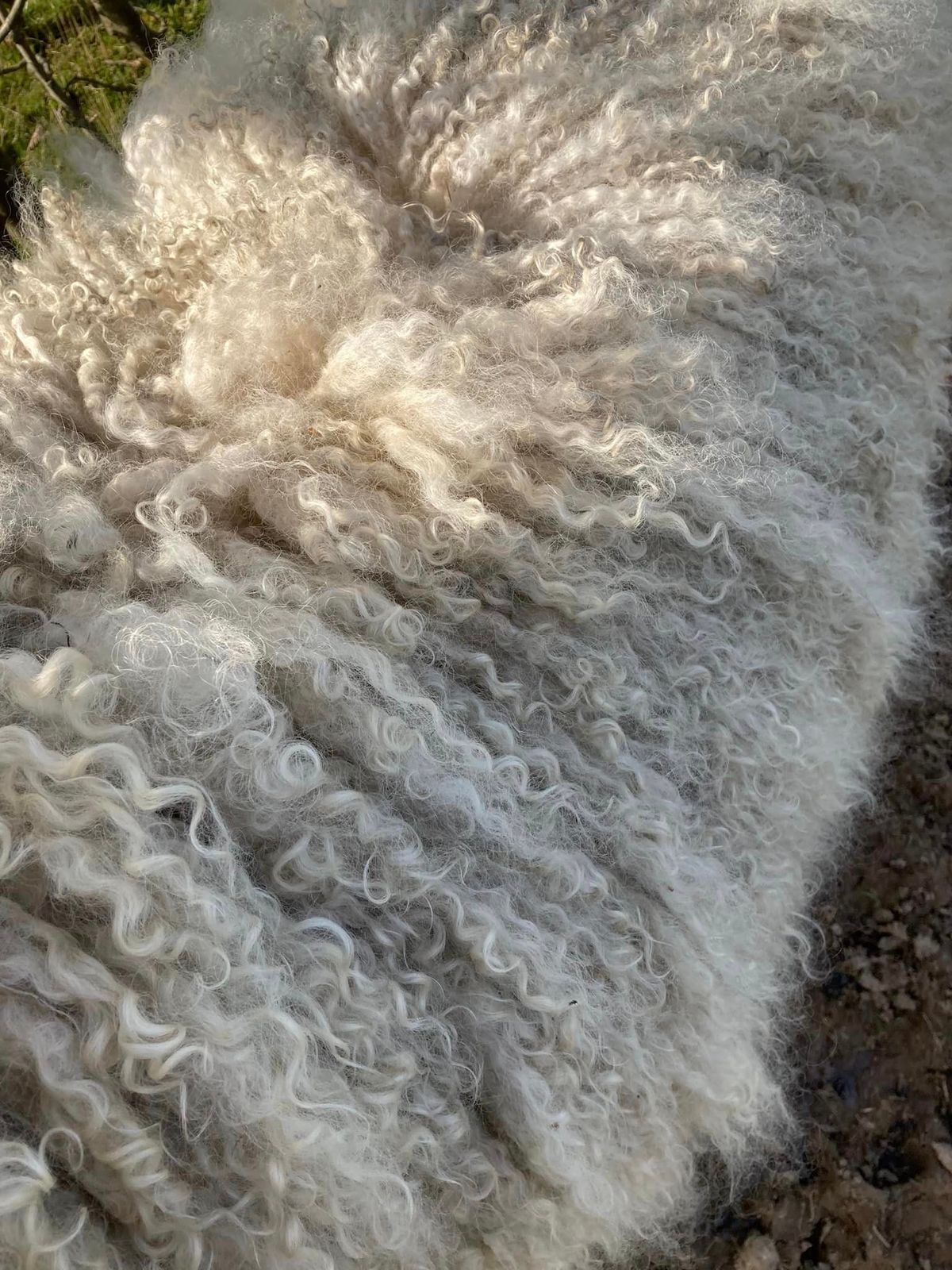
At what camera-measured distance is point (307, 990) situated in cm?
84

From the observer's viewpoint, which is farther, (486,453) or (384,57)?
(384,57)

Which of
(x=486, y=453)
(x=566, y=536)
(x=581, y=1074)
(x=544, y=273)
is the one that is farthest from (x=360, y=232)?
(x=581, y=1074)

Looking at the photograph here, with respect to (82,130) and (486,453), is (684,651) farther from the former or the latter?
(82,130)

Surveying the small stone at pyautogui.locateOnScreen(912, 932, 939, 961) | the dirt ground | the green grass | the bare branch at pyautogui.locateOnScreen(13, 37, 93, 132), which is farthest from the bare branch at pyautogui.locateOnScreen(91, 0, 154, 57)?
the small stone at pyautogui.locateOnScreen(912, 932, 939, 961)

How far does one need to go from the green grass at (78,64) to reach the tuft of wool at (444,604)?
103cm

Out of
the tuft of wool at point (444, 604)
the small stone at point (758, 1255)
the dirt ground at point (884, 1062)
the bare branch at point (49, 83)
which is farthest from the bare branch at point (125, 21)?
the small stone at point (758, 1255)

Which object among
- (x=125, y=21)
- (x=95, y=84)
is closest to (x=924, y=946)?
(x=95, y=84)

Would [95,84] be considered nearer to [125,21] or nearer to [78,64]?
[125,21]

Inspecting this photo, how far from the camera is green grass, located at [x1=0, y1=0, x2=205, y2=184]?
230cm

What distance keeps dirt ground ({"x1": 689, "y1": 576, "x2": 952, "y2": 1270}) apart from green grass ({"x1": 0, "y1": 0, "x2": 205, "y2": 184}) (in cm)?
216

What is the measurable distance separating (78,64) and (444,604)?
2070 millimetres

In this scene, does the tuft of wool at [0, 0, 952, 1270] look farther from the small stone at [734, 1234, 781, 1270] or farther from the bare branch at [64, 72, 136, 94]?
the bare branch at [64, 72, 136, 94]

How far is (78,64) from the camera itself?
2.39 metres

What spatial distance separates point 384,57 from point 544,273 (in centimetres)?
40
